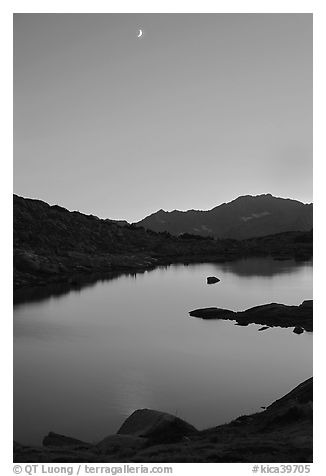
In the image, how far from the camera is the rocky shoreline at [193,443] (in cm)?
862

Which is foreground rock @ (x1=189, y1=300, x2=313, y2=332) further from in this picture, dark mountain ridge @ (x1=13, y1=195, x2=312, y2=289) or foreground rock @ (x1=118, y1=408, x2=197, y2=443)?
dark mountain ridge @ (x1=13, y1=195, x2=312, y2=289)

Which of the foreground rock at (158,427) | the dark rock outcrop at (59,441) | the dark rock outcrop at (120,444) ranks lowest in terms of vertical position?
the dark rock outcrop at (59,441)

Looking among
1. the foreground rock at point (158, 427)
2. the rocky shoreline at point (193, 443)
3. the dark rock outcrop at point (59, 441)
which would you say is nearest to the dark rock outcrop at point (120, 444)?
the rocky shoreline at point (193, 443)

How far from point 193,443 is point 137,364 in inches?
564

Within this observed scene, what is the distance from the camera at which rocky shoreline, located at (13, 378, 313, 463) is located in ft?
28.3

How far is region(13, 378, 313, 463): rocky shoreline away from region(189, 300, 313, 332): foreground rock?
58.6ft

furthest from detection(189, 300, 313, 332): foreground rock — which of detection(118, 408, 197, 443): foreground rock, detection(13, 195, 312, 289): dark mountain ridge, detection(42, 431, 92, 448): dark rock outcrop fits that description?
detection(13, 195, 312, 289): dark mountain ridge

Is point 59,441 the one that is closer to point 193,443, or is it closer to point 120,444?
point 120,444

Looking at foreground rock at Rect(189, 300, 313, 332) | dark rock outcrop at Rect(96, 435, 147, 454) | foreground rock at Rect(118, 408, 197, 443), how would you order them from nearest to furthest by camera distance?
dark rock outcrop at Rect(96, 435, 147, 454) < foreground rock at Rect(118, 408, 197, 443) < foreground rock at Rect(189, 300, 313, 332)

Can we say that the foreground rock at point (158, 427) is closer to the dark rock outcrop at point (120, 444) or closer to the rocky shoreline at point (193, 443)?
→ the rocky shoreline at point (193, 443)

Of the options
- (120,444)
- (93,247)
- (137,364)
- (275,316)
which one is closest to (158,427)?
(120,444)

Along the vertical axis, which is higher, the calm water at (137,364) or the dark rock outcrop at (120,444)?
the dark rock outcrop at (120,444)

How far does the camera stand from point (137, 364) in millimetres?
24234

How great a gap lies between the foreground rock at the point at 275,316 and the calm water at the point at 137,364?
146cm
